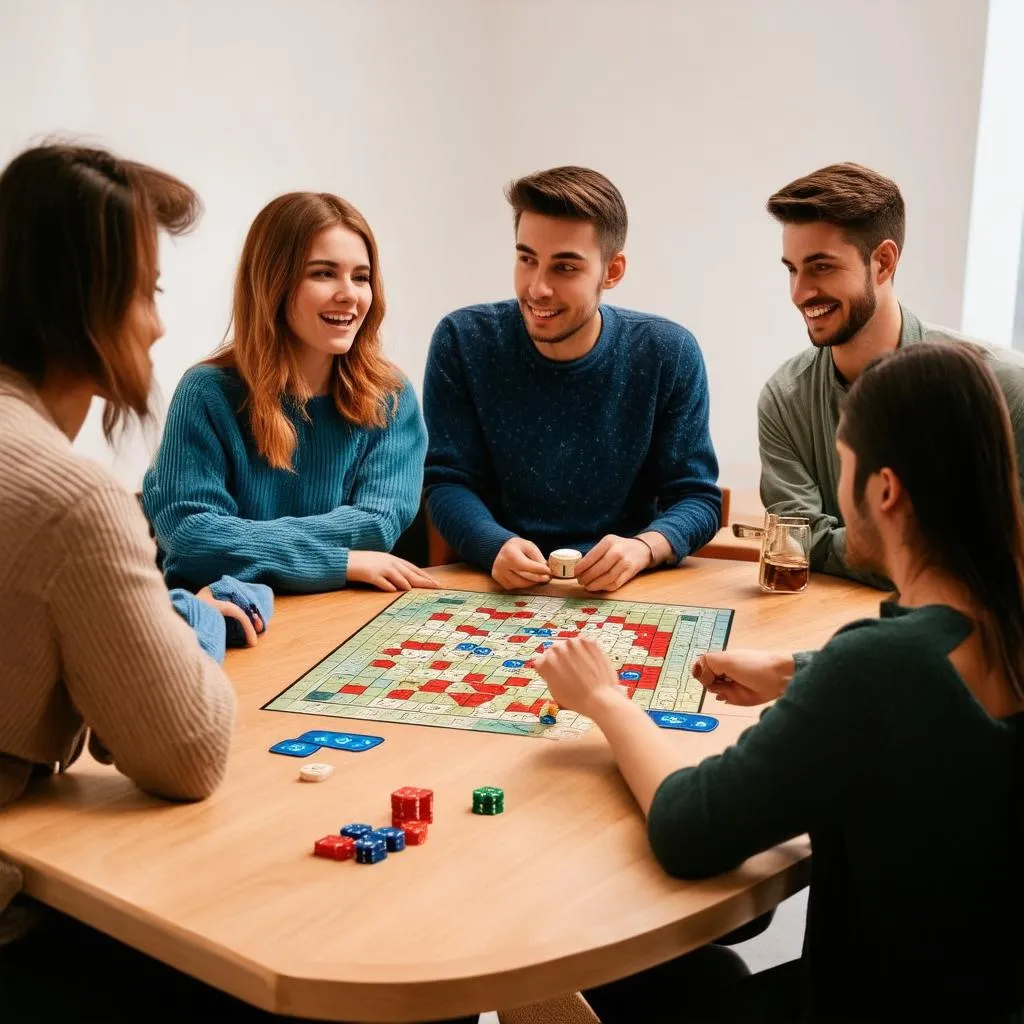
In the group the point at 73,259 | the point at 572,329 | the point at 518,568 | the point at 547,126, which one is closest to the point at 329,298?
the point at 572,329

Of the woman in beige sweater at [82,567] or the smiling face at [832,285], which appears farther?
the smiling face at [832,285]

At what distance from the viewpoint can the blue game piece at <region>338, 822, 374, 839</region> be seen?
1.20m

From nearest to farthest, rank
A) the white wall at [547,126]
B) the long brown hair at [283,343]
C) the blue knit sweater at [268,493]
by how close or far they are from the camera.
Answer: the blue knit sweater at [268,493]
the long brown hair at [283,343]
the white wall at [547,126]

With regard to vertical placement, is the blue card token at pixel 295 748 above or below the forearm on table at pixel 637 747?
below

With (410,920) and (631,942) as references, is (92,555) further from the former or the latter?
(631,942)

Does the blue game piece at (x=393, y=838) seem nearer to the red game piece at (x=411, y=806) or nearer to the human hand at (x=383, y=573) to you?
the red game piece at (x=411, y=806)

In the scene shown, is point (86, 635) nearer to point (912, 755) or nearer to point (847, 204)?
point (912, 755)

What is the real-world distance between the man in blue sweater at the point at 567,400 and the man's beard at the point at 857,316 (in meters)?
0.28

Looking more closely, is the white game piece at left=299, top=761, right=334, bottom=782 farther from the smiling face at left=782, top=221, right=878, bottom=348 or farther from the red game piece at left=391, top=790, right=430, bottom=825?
the smiling face at left=782, top=221, right=878, bottom=348

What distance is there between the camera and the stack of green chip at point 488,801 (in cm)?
129

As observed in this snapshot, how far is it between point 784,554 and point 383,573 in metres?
0.71

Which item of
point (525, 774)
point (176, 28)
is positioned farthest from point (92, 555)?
point (176, 28)

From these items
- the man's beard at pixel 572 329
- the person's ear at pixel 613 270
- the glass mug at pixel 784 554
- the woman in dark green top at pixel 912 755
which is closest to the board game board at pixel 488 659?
the glass mug at pixel 784 554

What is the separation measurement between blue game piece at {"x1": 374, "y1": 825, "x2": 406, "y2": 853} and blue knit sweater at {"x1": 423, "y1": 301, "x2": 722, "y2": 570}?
1.32m
